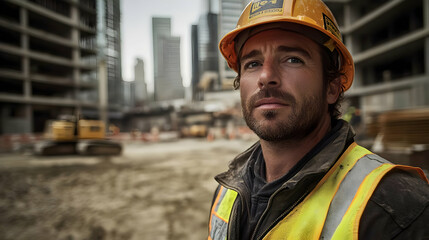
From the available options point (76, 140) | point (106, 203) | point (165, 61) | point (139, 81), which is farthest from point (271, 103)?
point (139, 81)

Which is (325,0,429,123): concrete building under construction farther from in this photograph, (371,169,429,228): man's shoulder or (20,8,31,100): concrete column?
(20,8,31,100): concrete column

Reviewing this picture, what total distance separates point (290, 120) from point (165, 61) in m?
160

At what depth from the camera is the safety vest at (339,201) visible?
999mm

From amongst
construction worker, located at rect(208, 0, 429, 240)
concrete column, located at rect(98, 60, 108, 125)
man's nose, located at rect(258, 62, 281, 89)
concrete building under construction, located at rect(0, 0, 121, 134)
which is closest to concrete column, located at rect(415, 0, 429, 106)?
construction worker, located at rect(208, 0, 429, 240)

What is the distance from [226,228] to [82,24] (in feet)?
166

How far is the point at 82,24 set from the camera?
141 feet

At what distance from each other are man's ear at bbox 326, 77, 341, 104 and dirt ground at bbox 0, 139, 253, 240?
3.45 meters

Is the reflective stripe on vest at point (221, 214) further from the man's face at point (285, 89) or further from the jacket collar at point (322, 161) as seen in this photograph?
the man's face at point (285, 89)

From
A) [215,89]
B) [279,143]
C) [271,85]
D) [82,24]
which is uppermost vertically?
[82,24]

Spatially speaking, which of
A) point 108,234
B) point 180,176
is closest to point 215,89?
point 180,176

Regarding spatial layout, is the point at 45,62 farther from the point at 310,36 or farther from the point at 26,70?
the point at 310,36

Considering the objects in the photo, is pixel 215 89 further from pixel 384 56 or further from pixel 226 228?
pixel 226 228

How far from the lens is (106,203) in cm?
584

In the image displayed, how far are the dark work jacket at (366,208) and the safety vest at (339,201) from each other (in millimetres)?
29
